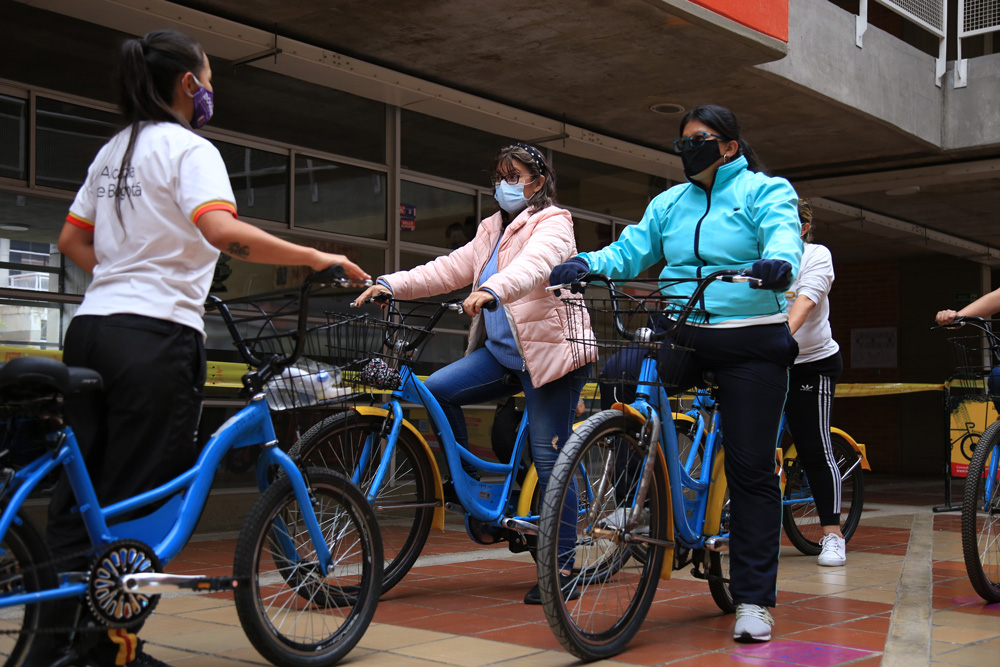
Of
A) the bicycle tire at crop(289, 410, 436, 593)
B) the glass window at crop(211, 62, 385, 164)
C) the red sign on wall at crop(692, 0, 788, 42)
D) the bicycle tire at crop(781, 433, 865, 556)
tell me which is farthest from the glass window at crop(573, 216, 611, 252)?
the bicycle tire at crop(289, 410, 436, 593)

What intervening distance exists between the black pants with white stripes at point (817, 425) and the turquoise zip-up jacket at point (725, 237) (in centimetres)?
210

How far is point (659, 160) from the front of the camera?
1061 cm

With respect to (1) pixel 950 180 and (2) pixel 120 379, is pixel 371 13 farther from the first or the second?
(1) pixel 950 180

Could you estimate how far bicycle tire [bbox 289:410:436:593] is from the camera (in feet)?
13.2

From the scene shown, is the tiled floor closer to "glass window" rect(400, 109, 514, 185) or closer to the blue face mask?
the blue face mask

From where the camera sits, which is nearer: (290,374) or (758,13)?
(290,374)

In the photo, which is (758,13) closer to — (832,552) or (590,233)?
(590,233)

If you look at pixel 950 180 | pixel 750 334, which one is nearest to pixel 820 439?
pixel 750 334

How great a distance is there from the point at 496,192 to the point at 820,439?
2.45 metres

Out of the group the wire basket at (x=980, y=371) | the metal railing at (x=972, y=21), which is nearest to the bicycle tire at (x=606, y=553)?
the wire basket at (x=980, y=371)

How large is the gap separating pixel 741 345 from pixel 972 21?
8779 millimetres

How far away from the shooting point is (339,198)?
27.0 ft

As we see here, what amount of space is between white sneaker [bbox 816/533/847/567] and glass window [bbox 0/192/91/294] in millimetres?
4678

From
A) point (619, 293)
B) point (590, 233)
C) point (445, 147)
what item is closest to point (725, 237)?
point (619, 293)
